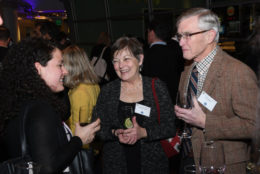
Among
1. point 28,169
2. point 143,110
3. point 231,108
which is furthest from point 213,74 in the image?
point 28,169

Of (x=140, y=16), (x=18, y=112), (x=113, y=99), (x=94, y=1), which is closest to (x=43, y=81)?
(x=18, y=112)

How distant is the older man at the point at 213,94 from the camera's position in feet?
5.45

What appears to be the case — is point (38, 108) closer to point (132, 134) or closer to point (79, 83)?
point (132, 134)

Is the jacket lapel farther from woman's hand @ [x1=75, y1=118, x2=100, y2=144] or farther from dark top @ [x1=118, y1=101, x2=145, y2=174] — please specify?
woman's hand @ [x1=75, y1=118, x2=100, y2=144]

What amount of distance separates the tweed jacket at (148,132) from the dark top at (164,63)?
142 cm

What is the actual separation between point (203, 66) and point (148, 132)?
0.67 meters

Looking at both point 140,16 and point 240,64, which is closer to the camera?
point 240,64

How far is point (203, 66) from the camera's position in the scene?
195 centimetres

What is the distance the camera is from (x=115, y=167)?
2242 millimetres

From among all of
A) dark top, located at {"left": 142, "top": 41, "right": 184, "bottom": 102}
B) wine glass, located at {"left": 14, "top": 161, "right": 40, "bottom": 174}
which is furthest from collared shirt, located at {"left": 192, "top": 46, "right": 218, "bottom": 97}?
dark top, located at {"left": 142, "top": 41, "right": 184, "bottom": 102}

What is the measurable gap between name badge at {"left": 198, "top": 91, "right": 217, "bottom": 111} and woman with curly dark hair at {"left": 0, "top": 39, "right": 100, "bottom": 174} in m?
0.70

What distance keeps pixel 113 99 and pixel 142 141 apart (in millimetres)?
419

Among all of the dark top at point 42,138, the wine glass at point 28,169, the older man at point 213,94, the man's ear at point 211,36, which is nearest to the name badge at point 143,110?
the older man at point 213,94

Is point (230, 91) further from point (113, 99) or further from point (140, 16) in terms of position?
point (140, 16)
